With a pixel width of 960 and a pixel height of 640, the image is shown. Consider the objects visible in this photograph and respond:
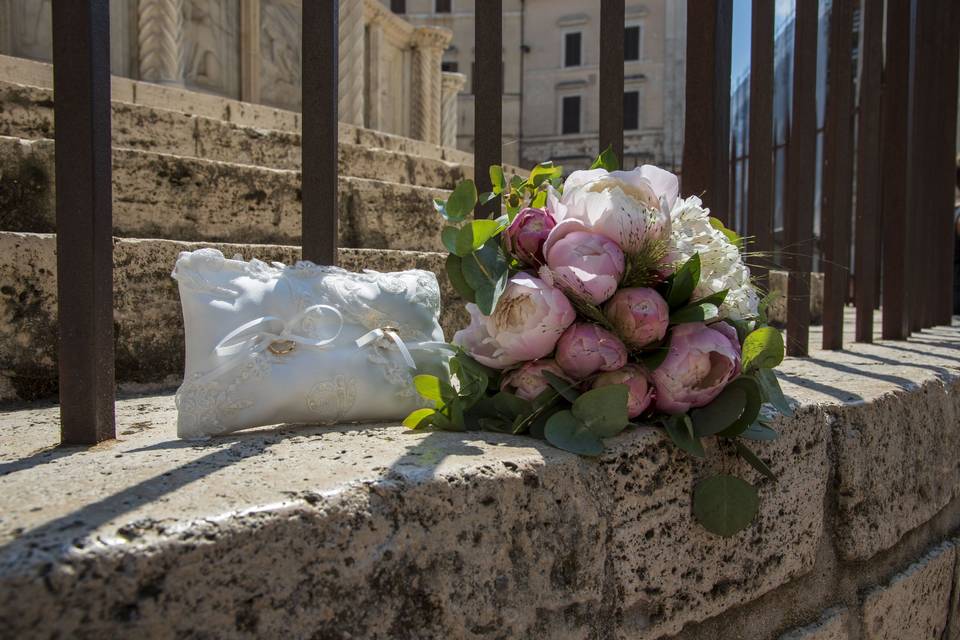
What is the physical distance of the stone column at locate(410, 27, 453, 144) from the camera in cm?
1167

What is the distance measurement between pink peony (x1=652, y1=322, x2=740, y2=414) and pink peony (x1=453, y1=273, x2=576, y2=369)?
16cm

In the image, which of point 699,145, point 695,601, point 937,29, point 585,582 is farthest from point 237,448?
point 937,29

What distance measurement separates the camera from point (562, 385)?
1.03 metres

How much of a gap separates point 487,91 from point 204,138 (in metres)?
2.14

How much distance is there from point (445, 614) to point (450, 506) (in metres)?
0.12

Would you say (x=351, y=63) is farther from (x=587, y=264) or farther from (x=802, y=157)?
(x=587, y=264)

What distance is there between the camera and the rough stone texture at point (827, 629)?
4.34 ft

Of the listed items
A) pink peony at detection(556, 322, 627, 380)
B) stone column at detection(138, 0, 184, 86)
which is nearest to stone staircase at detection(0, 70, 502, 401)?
pink peony at detection(556, 322, 627, 380)

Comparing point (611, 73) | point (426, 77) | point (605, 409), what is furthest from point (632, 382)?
point (426, 77)

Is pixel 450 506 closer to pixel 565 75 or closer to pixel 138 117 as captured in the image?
pixel 138 117

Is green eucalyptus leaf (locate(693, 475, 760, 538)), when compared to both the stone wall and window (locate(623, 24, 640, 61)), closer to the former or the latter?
the stone wall

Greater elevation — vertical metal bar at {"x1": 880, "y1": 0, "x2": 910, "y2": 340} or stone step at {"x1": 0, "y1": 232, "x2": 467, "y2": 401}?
vertical metal bar at {"x1": 880, "y1": 0, "x2": 910, "y2": 340}

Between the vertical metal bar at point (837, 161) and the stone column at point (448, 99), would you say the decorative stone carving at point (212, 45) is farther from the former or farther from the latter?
the vertical metal bar at point (837, 161)

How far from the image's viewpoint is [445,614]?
2.60 ft
